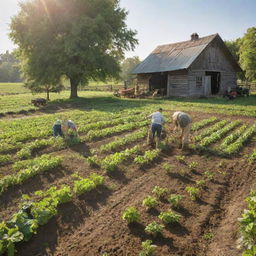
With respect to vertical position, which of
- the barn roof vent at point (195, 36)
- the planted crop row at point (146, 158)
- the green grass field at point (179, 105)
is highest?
the barn roof vent at point (195, 36)

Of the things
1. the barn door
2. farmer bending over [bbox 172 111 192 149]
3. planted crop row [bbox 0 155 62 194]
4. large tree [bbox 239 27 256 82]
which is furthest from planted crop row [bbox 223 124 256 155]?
large tree [bbox 239 27 256 82]

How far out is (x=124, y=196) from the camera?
593cm

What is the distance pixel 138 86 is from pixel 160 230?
2839 cm

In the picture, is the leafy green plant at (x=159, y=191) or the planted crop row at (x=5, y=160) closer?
the leafy green plant at (x=159, y=191)

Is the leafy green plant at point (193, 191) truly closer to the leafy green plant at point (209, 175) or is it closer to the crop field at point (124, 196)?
the crop field at point (124, 196)

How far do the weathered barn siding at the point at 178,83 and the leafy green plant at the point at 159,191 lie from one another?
76.1ft

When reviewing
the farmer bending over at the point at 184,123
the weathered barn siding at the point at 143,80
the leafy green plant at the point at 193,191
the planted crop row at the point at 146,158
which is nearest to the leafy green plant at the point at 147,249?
the leafy green plant at the point at 193,191

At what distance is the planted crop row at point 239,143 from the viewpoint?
8.95m

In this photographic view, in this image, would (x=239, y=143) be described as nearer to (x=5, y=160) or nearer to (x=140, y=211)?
(x=140, y=211)

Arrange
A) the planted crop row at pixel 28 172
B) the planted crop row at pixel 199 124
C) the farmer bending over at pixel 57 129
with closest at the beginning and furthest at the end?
the planted crop row at pixel 28 172 → the farmer bending over at pixel 57 129 → the planted crop row at pixel 199 124

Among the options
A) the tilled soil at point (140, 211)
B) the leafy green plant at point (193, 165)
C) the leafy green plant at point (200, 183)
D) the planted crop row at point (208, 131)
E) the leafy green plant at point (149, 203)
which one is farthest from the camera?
the planted crop row at point (208, 131)

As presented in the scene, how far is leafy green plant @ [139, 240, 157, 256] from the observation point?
3.95 metres

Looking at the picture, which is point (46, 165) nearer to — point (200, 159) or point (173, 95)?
point (200, 159)

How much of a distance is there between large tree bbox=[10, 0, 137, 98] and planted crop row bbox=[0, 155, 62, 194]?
64.0ft
